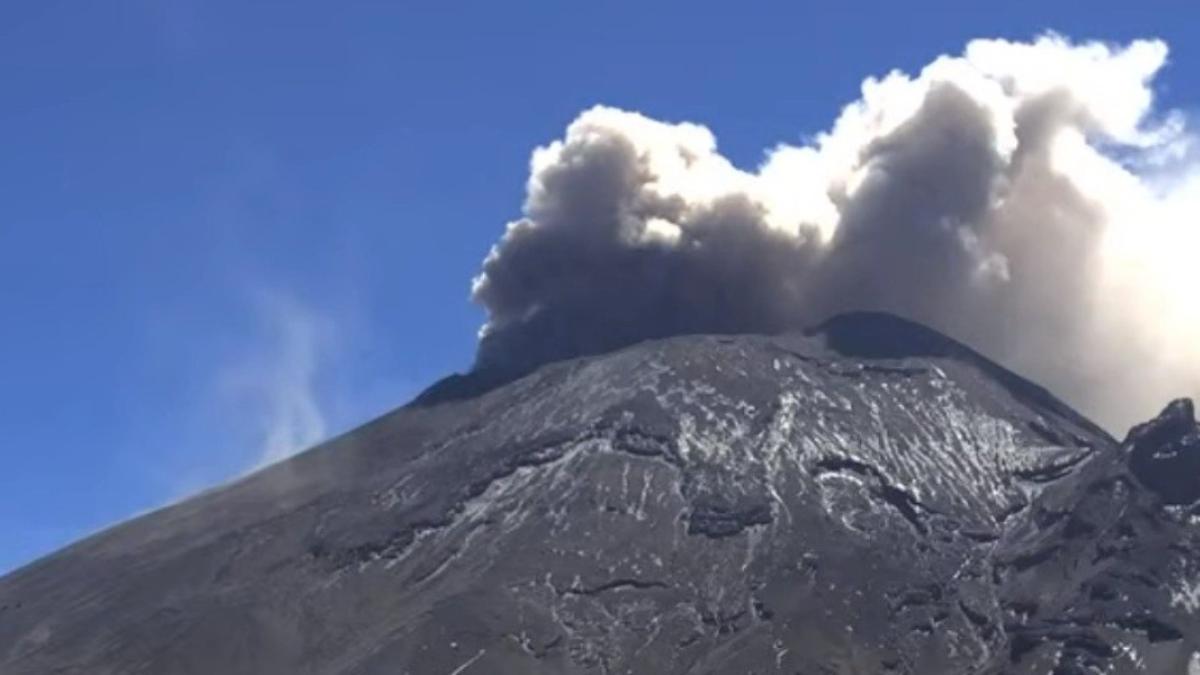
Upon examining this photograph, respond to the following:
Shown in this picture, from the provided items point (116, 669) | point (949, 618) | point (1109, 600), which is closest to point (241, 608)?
point (116, 669)

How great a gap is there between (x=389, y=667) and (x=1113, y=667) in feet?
186

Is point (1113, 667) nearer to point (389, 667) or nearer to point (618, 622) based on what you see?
point (618, 622)

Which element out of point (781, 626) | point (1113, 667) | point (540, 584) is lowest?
point (1113, 667)

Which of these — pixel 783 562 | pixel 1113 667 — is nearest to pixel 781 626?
pixel 783 562

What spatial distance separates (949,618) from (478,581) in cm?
3998

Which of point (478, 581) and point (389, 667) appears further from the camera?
point (478, 581)

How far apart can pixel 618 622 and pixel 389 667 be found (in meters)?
21.2

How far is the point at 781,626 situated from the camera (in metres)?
188

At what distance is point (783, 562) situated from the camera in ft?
653

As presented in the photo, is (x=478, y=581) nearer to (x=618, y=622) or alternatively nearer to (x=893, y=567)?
(x=618, y=622)

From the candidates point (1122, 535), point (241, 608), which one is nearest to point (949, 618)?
point (1122, 535)

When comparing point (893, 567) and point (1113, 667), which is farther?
point (893, 567)

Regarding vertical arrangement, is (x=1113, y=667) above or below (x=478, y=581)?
below

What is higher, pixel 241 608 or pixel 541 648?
pixel 241 608
